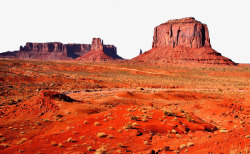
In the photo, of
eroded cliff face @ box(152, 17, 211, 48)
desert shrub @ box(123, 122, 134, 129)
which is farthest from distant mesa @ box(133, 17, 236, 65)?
desert shrub @ box(123, 122, 134, 129)

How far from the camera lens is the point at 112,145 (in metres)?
10.0

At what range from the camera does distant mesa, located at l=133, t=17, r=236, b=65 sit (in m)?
110

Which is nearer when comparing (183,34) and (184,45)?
(184,45)

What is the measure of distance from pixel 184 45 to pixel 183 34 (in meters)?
8.04

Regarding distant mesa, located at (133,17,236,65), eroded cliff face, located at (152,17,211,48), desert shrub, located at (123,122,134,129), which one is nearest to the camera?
desert shrub, located at (123,122,134,129)

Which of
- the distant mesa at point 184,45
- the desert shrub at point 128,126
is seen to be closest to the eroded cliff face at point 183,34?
the distant mesa at point 184,45

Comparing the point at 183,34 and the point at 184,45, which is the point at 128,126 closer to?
the point at 184,45

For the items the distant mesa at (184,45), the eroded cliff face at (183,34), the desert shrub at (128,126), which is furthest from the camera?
the eroded cliff face at (183,34)

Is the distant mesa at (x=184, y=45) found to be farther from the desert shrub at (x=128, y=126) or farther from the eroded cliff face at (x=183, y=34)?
the desert shrub at (x=128, y=126)

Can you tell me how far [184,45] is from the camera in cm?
12450

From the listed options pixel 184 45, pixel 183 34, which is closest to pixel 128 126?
pixel 184 45

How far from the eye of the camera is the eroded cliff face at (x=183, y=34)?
396ft

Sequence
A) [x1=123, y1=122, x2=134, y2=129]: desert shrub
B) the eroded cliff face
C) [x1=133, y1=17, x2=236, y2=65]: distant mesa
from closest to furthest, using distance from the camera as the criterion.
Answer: [x1=123, y1=122, x2=134, y2=129]: desert shrub → [x1=133, y1=17, x2=236, y2=65]: distant mesa → the eroded cliff face

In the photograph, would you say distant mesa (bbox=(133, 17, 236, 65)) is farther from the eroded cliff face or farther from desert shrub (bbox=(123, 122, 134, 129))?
desert shrub (bbox=(123, 122, 134, 129))
